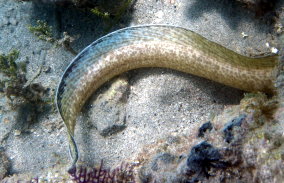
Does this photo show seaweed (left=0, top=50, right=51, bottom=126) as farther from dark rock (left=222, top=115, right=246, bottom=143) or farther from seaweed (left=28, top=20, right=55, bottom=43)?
dark rock (left=222, top=115, right=246, bottom=143)

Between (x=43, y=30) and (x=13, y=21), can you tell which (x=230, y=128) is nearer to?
(x=43, y=30)

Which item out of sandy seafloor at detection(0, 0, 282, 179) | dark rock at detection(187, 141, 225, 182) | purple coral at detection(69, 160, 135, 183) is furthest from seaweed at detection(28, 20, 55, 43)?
dark rock at detection(187, 141, 225, 182)

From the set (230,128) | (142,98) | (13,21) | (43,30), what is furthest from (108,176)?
(13,21)

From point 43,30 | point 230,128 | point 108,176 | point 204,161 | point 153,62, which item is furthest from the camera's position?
point 43,30

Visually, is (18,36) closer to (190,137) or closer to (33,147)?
(33,147)

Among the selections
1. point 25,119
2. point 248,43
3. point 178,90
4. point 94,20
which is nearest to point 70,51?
point 94,20

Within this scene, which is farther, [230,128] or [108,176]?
[108,176]
